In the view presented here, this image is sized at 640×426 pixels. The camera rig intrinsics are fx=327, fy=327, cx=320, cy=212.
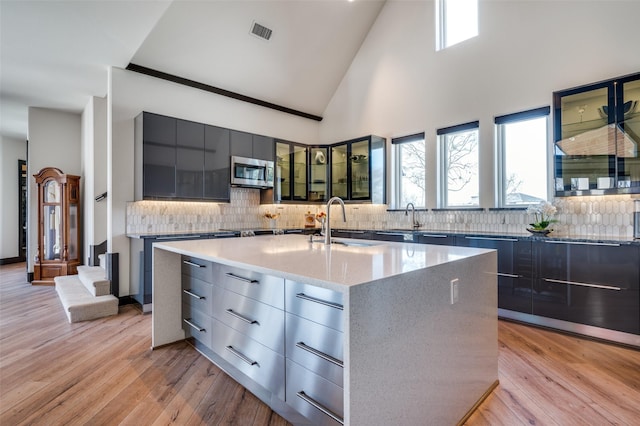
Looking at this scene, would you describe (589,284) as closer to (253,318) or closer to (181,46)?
(253,318)

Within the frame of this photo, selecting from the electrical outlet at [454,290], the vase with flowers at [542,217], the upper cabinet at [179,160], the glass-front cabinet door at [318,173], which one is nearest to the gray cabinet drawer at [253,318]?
the electrical outlet at [454,290]

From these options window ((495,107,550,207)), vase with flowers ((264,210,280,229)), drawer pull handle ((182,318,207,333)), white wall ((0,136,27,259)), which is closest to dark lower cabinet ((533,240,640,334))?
window ((495,107,550,207))

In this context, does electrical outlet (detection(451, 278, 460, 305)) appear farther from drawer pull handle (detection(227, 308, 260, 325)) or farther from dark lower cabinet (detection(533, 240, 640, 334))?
dark lower cabinet (detection(533, 240, 640, 334))

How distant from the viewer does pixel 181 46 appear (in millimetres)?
4203

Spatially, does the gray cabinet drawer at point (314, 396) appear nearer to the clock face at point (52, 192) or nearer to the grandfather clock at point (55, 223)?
the grandfather clock at point (55, 223)

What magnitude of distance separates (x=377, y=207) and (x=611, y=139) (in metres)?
3.06

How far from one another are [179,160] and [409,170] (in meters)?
3.41

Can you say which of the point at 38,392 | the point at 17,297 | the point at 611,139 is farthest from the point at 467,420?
the point at 17,297

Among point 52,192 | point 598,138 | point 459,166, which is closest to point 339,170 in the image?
point 459,166

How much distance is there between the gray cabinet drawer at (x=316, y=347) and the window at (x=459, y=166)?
3589 mm

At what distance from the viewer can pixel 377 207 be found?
5.50m

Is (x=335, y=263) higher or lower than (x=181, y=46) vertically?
lower

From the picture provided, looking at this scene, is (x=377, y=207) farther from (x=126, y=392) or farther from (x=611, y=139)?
(x=126, y=392)

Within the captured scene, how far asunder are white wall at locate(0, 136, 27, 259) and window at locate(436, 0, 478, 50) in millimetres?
8912
